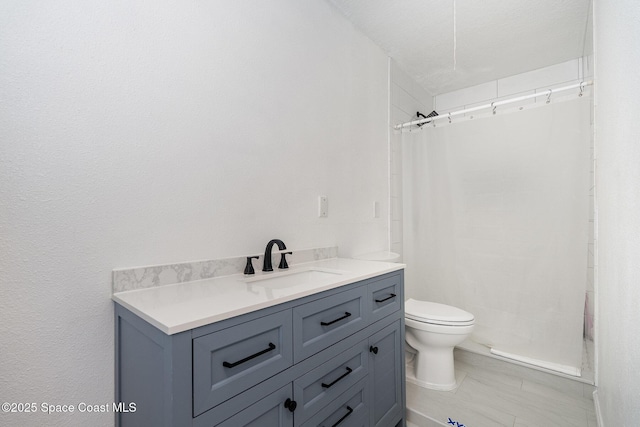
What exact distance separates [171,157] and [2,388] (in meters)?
0.81

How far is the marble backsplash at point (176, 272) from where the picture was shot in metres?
0.97

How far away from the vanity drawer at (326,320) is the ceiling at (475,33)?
69.3 inches

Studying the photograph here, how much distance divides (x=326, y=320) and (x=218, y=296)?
405mm

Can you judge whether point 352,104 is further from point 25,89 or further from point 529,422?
point 529,422

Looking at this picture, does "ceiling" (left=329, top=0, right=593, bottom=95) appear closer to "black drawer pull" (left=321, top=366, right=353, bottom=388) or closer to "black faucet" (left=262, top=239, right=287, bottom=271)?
"black faucet" (left=262, top=239, right=287, bottom=271)

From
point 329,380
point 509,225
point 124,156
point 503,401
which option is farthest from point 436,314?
point 124,156

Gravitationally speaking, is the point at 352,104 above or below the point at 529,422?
above

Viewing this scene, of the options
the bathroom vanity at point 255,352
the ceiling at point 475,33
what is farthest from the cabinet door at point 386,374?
the ceiling at point 475,33

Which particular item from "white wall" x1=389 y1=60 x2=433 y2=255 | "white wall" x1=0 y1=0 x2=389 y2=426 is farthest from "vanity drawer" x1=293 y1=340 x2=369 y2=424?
"white wall" x1=389 y1=60 x2=433 y2=255

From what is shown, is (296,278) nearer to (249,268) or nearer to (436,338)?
(249,268)

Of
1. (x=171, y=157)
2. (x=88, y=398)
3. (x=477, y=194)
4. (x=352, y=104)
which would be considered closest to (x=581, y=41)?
(x=477, y=194)

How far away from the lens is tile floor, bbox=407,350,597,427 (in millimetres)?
1578

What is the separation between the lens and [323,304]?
41.8 inches

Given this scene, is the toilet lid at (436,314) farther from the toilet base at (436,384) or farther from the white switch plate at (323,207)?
the white switch plate at (323,207)
